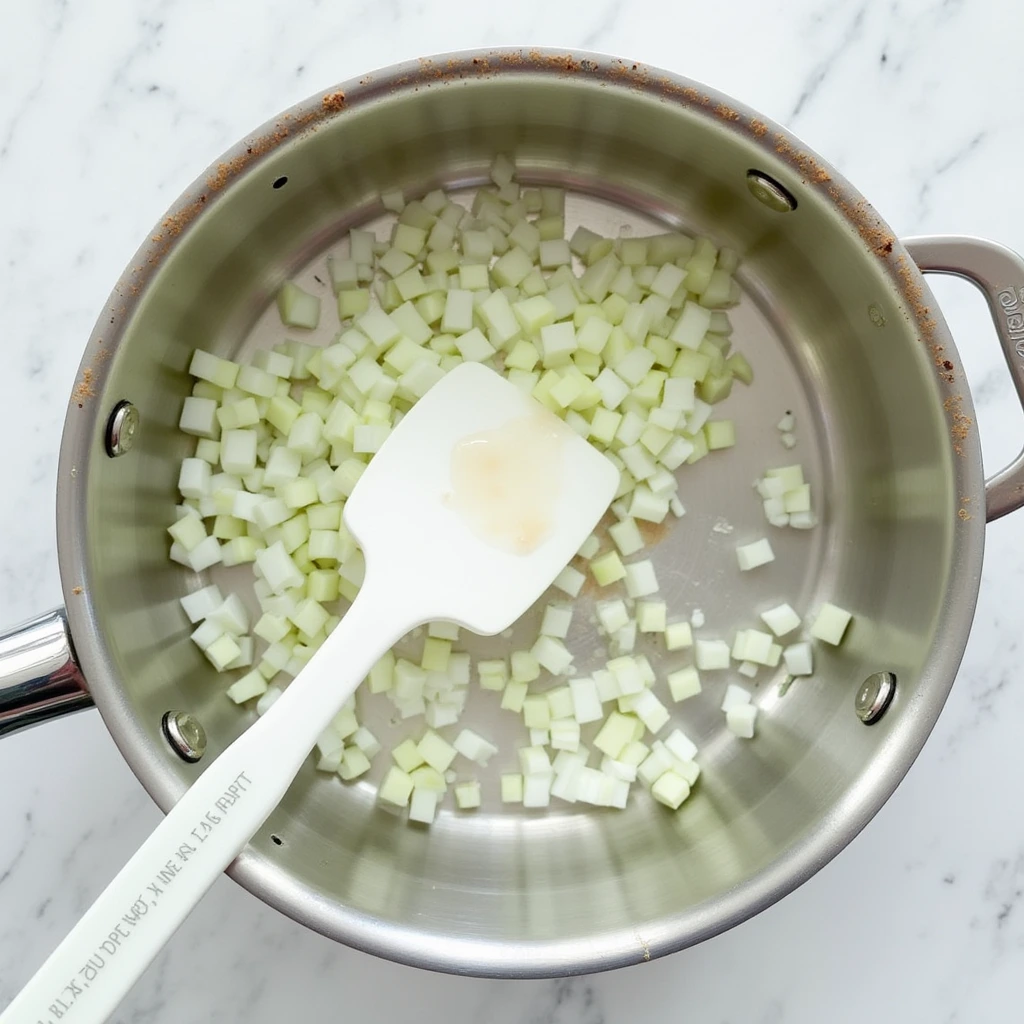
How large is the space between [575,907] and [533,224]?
97cm

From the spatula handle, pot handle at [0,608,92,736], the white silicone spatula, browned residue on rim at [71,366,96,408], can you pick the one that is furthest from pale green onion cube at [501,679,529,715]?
browned residue on rim at [71,366,96,408]

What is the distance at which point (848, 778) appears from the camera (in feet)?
3.69

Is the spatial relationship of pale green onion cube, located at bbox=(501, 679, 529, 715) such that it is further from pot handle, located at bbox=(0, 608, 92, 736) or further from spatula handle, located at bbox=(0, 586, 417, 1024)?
pot handle, located at bbox=(0, 608, 92, 736)

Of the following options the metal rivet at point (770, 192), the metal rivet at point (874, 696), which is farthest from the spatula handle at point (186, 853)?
the metal rivet at point (770, 192)

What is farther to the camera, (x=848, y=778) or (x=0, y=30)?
(x=0, y=30)

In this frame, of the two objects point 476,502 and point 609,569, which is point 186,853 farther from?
point 609,569

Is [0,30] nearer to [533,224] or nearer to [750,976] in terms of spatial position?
[533,224]

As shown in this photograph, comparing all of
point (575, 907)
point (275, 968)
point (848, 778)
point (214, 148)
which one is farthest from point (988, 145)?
point (275, 968)

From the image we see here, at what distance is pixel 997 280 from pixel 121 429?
3.40 feet

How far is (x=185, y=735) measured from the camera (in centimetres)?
116

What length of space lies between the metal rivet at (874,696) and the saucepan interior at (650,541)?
0.05 feet

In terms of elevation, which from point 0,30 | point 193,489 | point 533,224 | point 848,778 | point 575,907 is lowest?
point 575,907

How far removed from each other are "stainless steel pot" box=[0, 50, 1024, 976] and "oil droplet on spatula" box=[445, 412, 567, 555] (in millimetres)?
232

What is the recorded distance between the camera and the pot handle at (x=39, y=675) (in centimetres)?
96
